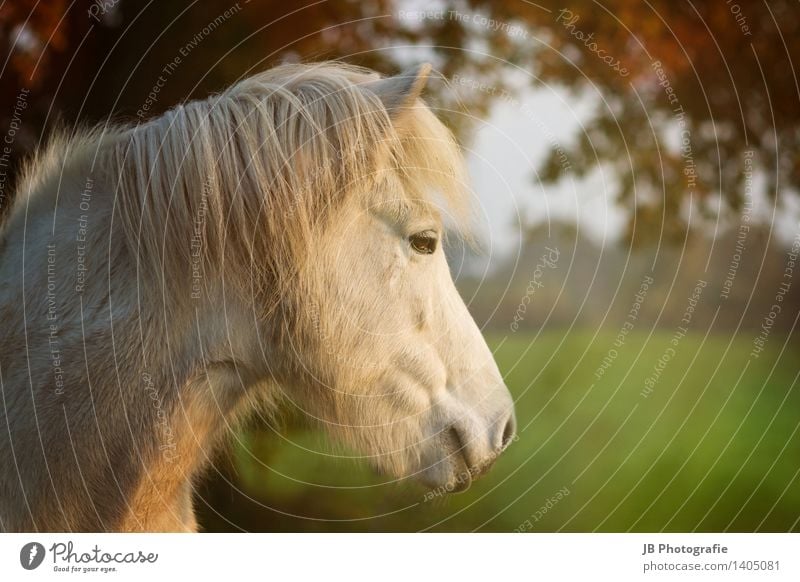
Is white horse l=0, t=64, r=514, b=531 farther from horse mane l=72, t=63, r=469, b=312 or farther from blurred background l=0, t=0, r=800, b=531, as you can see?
blurred background l=0, t=0, r=800, b=531

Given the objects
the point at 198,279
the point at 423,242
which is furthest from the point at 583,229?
the point at 198,279

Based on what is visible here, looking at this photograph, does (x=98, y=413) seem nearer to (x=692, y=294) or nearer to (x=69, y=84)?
(x=69, y=84)

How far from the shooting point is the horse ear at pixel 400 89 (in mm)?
1292

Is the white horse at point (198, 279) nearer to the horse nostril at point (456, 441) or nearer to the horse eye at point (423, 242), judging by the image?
the horse eye at point (423, 242)

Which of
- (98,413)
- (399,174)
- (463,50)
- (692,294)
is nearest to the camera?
(98,413)

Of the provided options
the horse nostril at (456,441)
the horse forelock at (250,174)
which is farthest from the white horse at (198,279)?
the horse nostril at (456,441)

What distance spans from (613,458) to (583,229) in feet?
4.05

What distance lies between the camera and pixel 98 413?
1.27 metres

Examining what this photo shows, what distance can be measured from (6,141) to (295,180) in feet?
4.72

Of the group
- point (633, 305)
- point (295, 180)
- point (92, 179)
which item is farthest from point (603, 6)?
point (92, 179)

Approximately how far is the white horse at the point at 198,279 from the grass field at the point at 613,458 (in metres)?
1.70

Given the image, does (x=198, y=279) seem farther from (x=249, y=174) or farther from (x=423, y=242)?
(x=423, y=242)

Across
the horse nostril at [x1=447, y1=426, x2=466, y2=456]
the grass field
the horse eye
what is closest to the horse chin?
the horse nostril at [x1=447, y1=426, x2=466, y2=456]

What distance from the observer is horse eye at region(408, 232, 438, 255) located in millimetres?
1396
